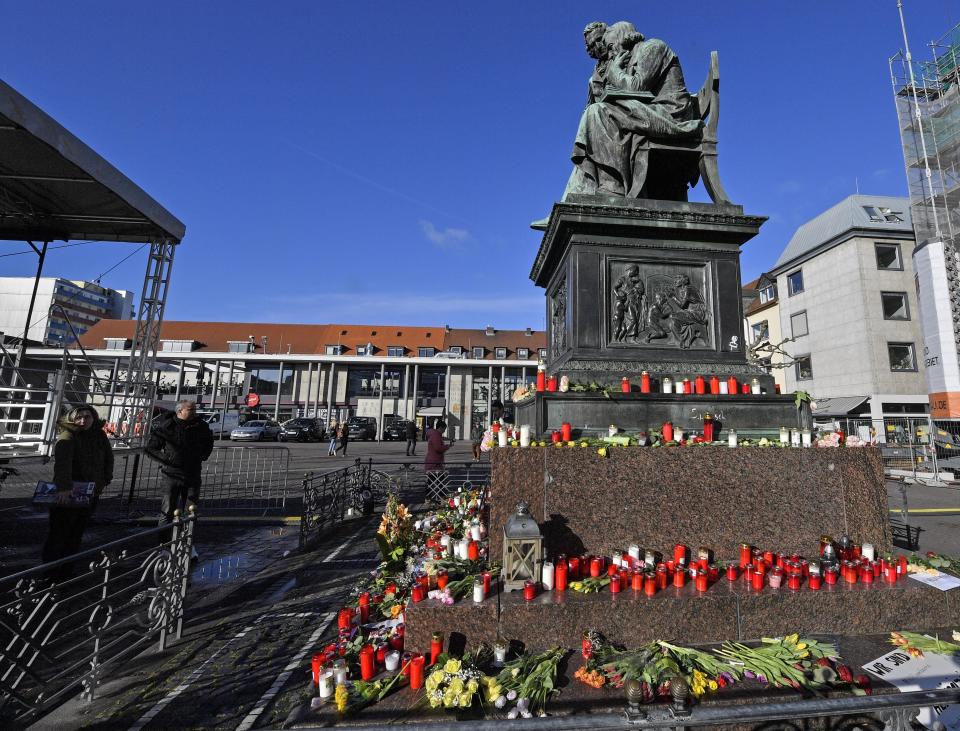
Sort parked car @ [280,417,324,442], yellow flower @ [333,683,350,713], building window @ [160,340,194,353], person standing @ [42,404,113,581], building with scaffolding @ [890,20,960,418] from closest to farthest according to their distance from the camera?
yellow flower @ [333,683,350,713], person standing @ [42,404,113,581], building with scaffolding @ [890,20,960,418], parked car @ [280,417,324,442], building window @ [160,340,194,353]

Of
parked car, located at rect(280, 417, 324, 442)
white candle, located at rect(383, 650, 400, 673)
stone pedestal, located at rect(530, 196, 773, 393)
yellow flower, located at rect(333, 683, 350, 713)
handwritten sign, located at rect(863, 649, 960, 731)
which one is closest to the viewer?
yellow flower, located at rect(333, 683, 350, 713)

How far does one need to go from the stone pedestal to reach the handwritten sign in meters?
2.92

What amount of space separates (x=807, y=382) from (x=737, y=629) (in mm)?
32455

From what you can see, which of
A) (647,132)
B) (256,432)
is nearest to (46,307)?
(256,432)

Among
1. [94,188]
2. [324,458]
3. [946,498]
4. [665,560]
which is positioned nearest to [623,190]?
[665,560]

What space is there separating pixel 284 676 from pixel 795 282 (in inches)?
1435

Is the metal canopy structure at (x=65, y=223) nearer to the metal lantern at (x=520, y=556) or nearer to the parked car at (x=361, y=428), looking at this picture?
the metal lantern at (x=520, y=556)

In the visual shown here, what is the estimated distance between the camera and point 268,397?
4512cm

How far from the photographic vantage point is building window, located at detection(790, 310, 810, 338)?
29203 mm

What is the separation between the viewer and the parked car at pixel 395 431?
39.2 metres

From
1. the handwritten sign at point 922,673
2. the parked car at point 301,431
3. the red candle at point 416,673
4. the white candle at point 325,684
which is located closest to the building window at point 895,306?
the handwritten sign at point 922,673

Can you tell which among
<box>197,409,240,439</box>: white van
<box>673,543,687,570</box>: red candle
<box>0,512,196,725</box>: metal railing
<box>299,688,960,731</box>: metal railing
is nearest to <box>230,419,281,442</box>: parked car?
<box>197,409,240,439</box>: white van

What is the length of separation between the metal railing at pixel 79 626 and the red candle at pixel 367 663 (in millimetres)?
1703

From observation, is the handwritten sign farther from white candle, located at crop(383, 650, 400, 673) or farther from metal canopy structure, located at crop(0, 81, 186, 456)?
metal canopy structure, located at crop(0, 81, 186, 456)
